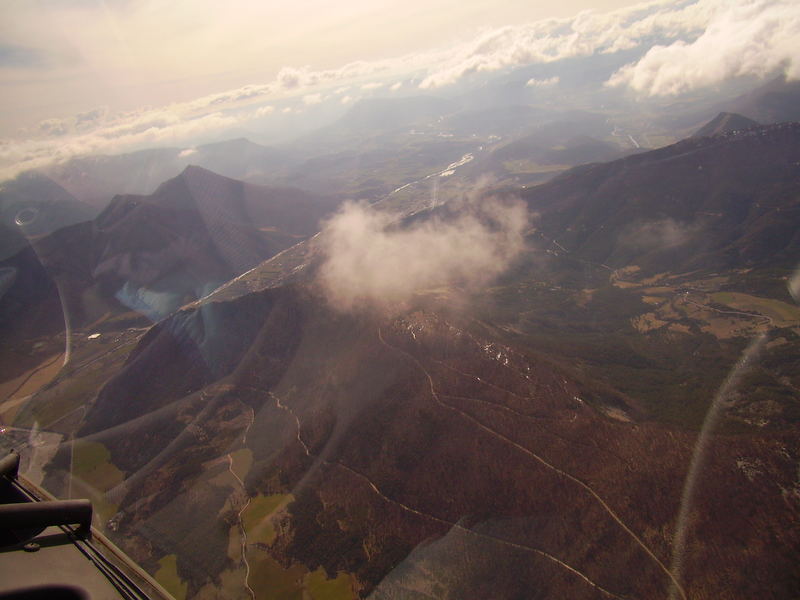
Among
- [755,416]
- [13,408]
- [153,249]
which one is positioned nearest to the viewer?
[755,416]

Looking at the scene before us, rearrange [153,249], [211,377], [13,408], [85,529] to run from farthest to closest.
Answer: [153,249]
[13,408]
[211,377]
[85,529]

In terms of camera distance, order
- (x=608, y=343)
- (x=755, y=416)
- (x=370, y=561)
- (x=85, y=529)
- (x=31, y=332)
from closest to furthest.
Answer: (x=85, y=529) < (x=370, y=561) < (x=755, y=416) < (x=608, y=343) < (x=31, y=332)

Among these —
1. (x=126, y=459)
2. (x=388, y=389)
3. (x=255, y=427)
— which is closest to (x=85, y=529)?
(x=388, y=389)

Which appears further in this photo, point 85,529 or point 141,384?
point 141,384

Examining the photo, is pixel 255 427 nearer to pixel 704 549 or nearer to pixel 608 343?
pixel 704 549

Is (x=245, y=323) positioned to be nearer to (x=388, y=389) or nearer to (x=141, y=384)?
(x=141, y=384)

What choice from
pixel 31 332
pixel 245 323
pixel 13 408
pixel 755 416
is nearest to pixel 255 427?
pixel 245 323

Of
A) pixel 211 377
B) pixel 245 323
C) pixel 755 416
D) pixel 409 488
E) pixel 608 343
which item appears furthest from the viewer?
pixel 608 343

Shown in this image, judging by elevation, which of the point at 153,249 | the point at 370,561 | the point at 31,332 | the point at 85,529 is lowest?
the point at 31,332

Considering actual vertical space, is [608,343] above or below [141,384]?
below
